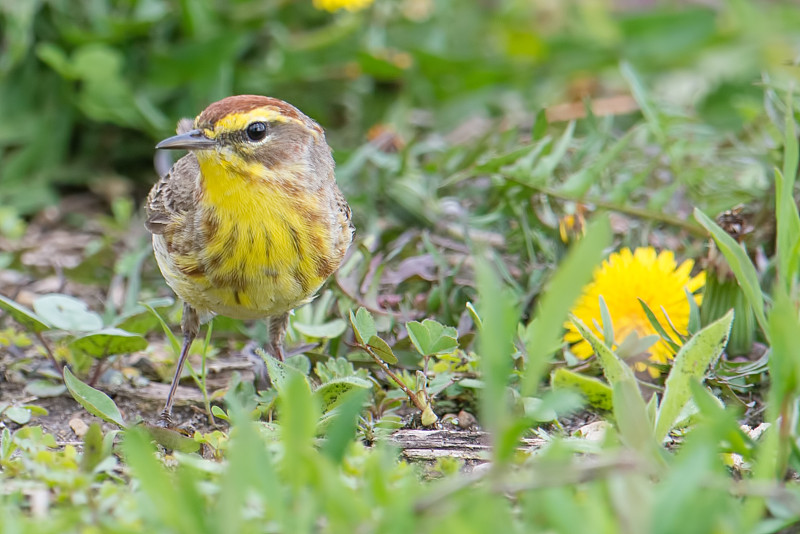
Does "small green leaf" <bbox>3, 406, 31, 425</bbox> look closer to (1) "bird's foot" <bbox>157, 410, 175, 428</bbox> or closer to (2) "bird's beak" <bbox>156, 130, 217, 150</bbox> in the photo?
(1) "bird's foot" <bbox>157, 410, 175, 428</bbox>

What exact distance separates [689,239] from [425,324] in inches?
76.8

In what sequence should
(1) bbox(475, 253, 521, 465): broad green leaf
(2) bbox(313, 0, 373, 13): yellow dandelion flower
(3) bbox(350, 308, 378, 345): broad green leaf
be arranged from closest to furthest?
1. (1) bbox(475, 253, 521, 465): broad green leaf
2. (3) bbox(350, 308, 378, 345): broad green leaf
3. (2) bbox(313, 0, 373, 13): yellow dandelion flower

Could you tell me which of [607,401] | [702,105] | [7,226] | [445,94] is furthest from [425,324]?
[702,105]

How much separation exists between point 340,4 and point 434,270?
8.22 ft

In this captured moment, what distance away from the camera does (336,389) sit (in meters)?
3.46

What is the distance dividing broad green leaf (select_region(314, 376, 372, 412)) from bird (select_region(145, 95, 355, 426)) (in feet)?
1.64

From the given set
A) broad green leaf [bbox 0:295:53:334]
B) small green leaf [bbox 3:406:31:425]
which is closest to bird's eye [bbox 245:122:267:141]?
broad green leaf [bbox 0:295:53:334]

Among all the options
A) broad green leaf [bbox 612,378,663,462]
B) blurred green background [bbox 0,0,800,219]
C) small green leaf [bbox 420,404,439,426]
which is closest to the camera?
broad green leaf [bbox 612,378,663,462]

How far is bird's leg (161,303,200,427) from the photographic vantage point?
396cm

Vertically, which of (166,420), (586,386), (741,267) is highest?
(741,267)

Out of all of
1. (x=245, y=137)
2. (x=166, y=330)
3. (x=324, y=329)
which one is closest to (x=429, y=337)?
(x=324, y=329)

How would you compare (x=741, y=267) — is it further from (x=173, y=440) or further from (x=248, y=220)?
(x=173, y=440)

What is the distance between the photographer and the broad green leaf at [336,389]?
3.40 meters

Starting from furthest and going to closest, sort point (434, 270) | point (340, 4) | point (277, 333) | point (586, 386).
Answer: point (340, 4)
point (434, 270)
point (277, 333)
point (586, 386)
